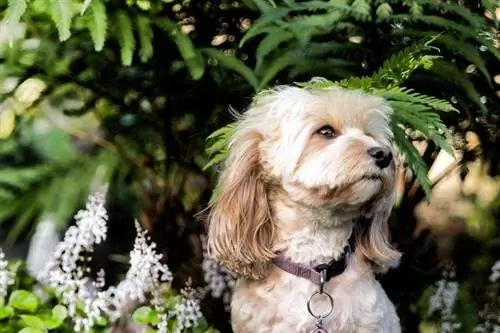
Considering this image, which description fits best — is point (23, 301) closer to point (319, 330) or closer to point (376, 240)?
point (319, 330)

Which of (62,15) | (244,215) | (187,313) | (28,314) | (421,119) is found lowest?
(187,313)

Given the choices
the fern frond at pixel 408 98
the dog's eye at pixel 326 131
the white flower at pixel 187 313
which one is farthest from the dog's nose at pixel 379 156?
the white flower at pixel 187 313

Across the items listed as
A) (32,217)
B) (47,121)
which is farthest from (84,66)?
(32,217)

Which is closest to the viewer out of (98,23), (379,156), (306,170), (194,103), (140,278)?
(379,156)

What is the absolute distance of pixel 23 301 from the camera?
16.8ft

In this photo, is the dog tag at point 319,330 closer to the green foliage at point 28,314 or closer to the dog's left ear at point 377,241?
the dog's left ear at point 377,241

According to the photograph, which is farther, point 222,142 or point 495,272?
point 495,272

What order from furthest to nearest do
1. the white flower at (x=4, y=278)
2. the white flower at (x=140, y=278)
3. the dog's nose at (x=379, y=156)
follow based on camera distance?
the white flower at (x=140, y=278) → the white flower at (x=4, y=278) → the dog's nose at (x=379, y=156)

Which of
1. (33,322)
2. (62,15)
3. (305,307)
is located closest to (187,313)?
(33,322)

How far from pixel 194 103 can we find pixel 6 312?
1427 mm

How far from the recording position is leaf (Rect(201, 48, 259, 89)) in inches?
200

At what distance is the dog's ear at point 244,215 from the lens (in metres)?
4.42

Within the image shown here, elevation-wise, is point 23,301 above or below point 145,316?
above

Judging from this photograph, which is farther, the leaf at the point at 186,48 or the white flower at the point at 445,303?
the white flower at the point at 445,303
